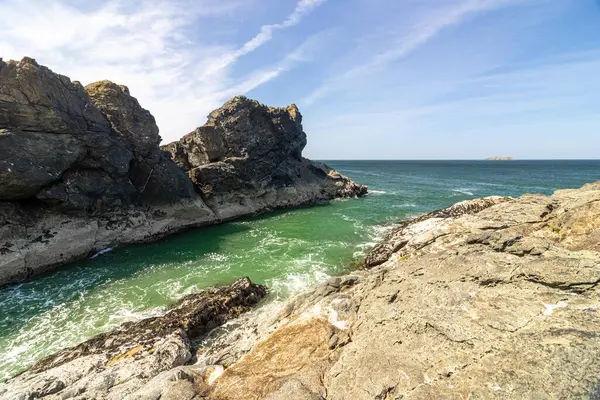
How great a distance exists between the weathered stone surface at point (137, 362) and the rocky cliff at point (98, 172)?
14320 millimetres

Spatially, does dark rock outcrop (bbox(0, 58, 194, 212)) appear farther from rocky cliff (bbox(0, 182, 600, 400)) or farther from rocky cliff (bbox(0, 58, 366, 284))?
rocky cliff (bbox(0, 182, 600, 400))

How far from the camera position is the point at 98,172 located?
30.2m

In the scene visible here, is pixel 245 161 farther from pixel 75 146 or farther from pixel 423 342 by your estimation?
pixel 423 342

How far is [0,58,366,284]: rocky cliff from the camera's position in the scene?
23.9 meters

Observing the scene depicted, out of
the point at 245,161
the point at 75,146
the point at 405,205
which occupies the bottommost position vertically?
the point at 405,205

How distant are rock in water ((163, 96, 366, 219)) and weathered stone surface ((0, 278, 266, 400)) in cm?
2458

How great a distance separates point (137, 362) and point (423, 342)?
1048 cm

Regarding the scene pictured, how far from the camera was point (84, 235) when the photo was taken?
27234mm

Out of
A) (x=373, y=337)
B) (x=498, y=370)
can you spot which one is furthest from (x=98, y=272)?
(x=498, y=370)

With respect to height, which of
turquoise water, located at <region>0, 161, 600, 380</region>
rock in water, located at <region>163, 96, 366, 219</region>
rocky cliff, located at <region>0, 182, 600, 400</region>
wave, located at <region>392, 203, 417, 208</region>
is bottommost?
turquoise water, located at <region>0, 161, 600, 380</region>

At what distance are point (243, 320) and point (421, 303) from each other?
10.2 m

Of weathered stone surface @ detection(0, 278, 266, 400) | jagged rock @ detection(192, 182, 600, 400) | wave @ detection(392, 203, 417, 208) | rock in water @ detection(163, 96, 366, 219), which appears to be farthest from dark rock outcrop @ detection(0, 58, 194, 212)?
wave @ detection(392, 203, 417, 208)

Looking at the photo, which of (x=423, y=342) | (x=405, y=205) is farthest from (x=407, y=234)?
(x=405, y=205)

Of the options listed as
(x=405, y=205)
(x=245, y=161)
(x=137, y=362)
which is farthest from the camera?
(x=405, y=205)
